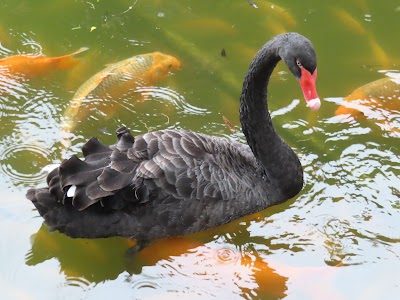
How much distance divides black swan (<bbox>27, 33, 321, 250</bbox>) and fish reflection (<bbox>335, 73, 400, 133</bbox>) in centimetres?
87

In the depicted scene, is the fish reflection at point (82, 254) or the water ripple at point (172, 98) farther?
the water ripple at point (172, 98)

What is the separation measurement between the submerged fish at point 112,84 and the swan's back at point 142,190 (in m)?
0.81

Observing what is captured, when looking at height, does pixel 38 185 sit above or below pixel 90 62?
below

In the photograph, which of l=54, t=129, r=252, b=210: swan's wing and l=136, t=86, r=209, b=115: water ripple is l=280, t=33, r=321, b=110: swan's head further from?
l=136, t=86, r=209, b=115: water ripple

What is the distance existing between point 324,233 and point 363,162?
1.98ft

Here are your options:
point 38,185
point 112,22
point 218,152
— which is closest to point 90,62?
point 112,22

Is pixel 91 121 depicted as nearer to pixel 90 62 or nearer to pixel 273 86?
pixel 90 62

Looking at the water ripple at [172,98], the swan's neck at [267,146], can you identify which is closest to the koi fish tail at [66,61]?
the water ripple at [172,98]

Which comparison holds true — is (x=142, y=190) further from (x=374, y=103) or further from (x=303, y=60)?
(x=374, y=103)

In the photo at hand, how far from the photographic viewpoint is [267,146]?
3.61m

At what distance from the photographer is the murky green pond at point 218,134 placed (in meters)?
3.33

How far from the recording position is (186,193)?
3277mm

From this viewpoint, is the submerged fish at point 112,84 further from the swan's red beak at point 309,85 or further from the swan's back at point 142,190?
the swan's red beak at point 309,85

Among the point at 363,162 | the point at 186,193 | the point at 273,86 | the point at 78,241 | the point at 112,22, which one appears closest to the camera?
the point at 186,193
